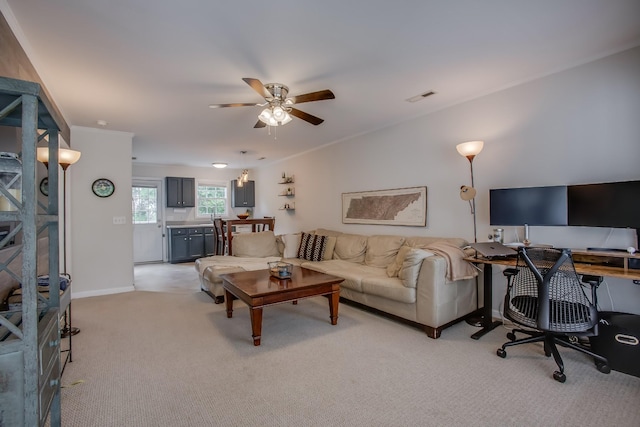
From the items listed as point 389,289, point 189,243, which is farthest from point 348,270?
point 189,243

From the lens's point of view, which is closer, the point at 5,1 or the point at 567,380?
the point at 5,1

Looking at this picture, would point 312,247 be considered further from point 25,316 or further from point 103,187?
point 25,316

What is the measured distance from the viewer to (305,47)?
2.38 m

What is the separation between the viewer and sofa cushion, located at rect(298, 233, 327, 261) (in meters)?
4.82

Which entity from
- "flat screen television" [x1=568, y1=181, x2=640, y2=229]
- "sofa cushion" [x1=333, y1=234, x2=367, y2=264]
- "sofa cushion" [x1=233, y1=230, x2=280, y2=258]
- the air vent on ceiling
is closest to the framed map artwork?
"sofa cushion" [x1=333, y1=234, x2=367, y2=264]

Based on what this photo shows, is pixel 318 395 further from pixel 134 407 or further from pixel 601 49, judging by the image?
pixel 601 49

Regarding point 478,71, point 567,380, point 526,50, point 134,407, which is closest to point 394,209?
point 478,71

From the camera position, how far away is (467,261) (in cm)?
309

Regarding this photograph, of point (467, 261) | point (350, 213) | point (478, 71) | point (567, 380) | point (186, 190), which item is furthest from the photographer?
point (186, 190)

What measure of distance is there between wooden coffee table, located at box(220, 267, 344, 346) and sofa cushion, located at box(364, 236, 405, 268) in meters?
1.08

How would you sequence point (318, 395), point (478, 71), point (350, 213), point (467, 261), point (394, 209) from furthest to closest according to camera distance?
point (350, 213) < point (394, 209) < point (467, 261) < point (478, 71) < point (318, 395)

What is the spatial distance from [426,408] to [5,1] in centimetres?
357

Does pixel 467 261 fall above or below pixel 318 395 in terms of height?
above

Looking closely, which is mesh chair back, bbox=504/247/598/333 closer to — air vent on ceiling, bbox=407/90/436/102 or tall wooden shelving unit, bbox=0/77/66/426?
air vent on ceiling, bbox=407/90/436/102
